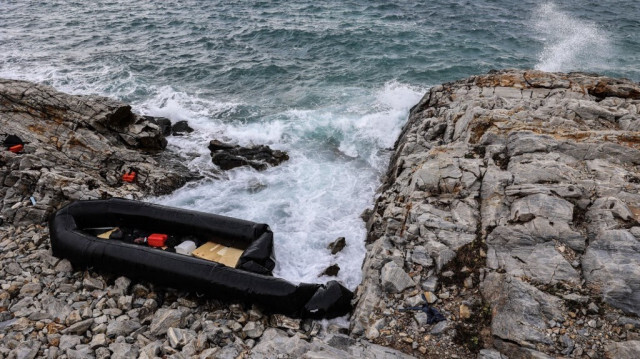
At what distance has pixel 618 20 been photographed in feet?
98.3

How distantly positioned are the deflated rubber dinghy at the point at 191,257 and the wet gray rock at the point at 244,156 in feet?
15.3

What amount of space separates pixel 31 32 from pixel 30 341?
31.2m

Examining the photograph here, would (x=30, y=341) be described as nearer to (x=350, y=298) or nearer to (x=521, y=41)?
(x=350, y=298)

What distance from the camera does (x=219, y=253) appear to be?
9.82 metres

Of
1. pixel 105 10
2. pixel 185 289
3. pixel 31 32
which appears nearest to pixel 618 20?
pixel 185 289

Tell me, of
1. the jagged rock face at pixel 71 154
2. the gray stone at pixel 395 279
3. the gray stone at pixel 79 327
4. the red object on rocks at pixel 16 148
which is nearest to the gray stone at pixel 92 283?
the gray stone at pixel 79 327

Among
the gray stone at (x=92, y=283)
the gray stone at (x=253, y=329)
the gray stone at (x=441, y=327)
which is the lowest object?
the gray stone at (x=253, y=329)

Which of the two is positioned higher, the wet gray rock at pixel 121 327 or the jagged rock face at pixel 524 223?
the jagged rock face at pixel 524 223

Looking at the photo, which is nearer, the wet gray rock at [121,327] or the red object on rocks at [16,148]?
the wet gray rock at [121,327]

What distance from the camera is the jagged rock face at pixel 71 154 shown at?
11086 mm

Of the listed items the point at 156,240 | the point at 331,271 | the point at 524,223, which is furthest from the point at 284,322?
the point at 524,223

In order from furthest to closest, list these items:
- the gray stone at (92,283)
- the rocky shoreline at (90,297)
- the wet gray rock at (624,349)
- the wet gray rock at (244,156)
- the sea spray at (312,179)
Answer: the wet gray rock at (244,156), the sea spray at (312,179), the gray stone at (92,283), the rocky shoreline at (90,297), the wet gray rock at (624,349)

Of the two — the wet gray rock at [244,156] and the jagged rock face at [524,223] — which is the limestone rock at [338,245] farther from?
the wet gray rock at [244,156]

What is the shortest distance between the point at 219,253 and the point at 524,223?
7.22 m
